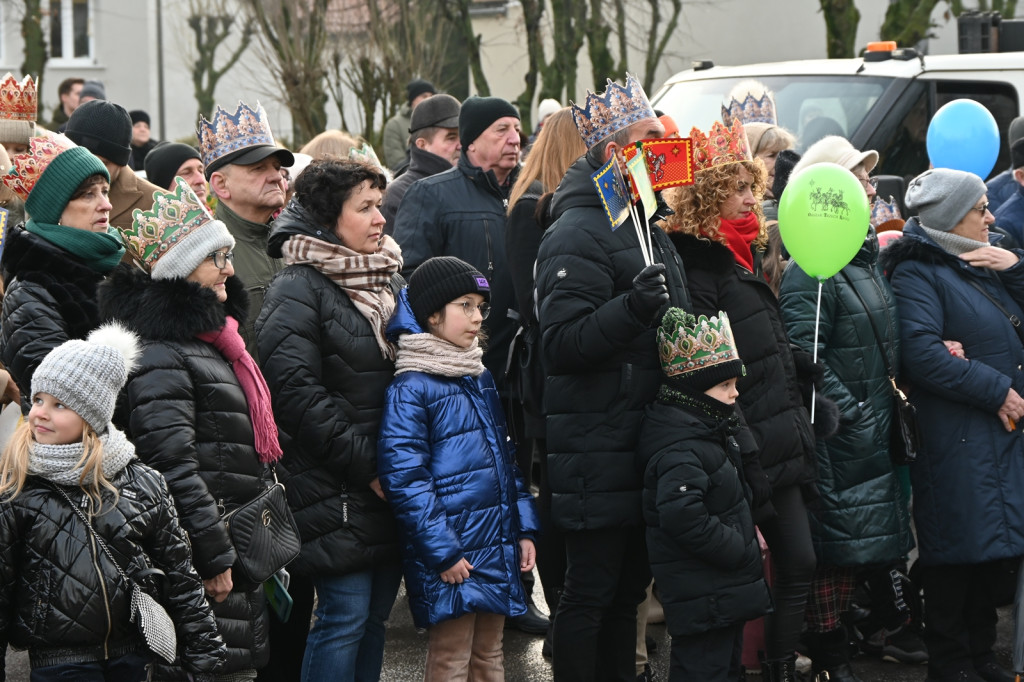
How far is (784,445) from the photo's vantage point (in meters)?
5.10

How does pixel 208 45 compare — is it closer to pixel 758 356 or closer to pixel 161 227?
pixel 758 356

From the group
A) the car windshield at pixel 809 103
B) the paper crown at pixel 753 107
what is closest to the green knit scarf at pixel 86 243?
the paper crown at pixel 753 107

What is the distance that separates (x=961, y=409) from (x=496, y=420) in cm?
212

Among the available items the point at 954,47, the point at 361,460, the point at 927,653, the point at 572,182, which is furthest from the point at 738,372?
the point at 954,47

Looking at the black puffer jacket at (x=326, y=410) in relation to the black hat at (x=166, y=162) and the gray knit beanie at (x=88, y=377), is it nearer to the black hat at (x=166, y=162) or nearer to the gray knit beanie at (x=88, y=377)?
the gray knit beanie at (x=88, y=377)

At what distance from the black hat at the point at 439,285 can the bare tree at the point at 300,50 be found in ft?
51.8

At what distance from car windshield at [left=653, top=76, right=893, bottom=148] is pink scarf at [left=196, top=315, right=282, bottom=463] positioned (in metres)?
4.86

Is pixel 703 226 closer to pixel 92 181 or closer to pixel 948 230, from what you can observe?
pixel 948 230

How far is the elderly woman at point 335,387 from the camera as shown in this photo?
15.0 ft

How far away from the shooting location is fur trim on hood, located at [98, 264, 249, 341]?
4141 mm

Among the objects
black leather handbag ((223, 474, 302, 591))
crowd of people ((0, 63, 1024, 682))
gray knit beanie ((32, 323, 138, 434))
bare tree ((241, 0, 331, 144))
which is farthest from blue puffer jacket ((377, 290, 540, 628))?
bare tree ((241, 0, 331, 144))

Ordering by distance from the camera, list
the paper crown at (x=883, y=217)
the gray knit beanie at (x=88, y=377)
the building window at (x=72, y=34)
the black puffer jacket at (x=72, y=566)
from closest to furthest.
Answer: the black puffer jacket at (x=72, y=566)
the gray knit beanie at (x=88, y=377)
the paper crown at (x=883, y=217)
the building window at (x=72, y=34)

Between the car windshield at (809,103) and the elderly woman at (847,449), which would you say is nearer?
the elderly woman at (847,449)

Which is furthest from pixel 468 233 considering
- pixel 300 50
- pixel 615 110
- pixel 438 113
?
pixel 300 50
